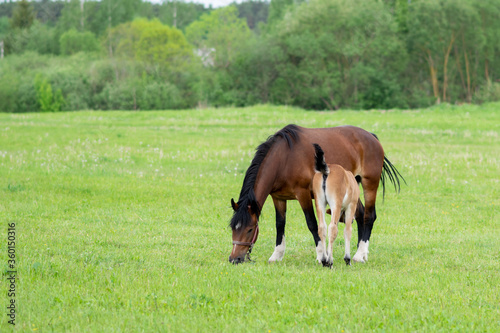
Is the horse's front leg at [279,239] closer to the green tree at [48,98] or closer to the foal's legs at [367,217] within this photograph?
the foal's legs at [367,217]

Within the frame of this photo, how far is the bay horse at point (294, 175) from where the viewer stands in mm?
8008

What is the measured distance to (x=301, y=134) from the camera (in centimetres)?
887

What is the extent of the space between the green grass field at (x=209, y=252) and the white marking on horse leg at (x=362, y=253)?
0.15m

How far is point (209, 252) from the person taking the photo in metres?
8.95

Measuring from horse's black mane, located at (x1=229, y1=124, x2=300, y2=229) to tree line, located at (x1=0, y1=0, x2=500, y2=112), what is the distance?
6025 cm

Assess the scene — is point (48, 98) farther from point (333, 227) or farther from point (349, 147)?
point (333, 227)

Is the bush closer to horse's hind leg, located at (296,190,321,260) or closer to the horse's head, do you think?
horse's hind leg, located at (296,190,321,260)

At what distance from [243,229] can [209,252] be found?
129cm

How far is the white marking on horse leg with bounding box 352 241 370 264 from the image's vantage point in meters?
8.81

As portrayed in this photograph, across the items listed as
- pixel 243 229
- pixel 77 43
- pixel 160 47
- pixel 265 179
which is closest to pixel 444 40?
pixel 160 47

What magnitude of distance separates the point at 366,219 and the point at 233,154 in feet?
43.8

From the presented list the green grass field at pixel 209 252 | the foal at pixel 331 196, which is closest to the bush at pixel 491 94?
the green grass field at pixel 209 252

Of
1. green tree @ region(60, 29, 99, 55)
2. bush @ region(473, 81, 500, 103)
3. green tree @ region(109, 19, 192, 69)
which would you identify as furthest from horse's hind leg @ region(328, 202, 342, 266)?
green tree @ region(60, 29, 99, 55)

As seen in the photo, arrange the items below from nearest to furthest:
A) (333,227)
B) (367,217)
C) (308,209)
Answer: (333,227) → (308,209) → (367,217)
